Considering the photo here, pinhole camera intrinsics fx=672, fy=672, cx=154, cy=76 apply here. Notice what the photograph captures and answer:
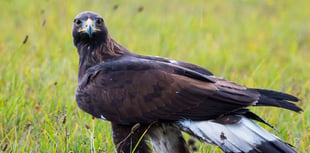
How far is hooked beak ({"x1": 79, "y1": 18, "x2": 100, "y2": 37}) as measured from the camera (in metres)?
5.44

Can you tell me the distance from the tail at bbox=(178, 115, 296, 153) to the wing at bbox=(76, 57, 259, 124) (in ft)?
0.22

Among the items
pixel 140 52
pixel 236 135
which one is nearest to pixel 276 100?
pixel 236 135

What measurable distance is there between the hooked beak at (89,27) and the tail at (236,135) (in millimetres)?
1172

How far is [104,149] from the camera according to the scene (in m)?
5.38

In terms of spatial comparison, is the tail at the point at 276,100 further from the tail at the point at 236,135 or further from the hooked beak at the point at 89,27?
the hooked beak at the point at 89,27

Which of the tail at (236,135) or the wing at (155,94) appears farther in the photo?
the wing at (155,94)

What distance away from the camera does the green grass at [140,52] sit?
18.7 feet

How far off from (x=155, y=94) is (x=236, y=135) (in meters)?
0.67

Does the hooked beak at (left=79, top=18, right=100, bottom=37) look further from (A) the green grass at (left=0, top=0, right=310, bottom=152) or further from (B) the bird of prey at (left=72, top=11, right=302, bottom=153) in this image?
(A) the green grass at (left=0, top=0, right=310, bottom=152)

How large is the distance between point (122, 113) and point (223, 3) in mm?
6556

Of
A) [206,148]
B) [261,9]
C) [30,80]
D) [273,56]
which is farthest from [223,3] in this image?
[206,148]

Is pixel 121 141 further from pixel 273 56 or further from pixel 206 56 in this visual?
pixel 273 56

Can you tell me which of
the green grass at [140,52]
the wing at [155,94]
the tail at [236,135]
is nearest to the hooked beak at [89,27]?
the wing at [155,94]

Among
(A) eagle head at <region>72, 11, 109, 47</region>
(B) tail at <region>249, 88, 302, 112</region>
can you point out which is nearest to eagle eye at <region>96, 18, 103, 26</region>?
(A) eagle head at <region>72, 11, 109, 47</region>
